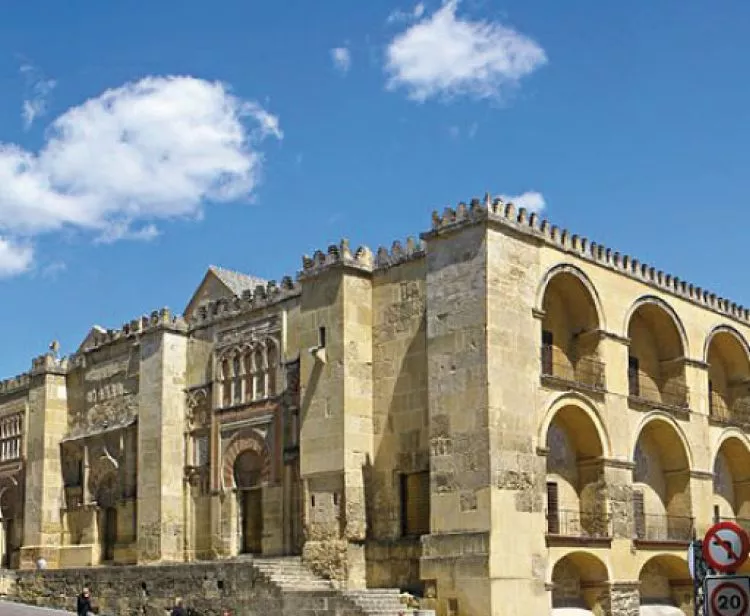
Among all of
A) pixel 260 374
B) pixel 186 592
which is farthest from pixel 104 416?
pixel 186 592

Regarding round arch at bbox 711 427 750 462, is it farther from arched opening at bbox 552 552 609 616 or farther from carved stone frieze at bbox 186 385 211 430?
carved stone frieze at bbox 186 385 211 430

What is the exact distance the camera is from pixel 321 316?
1003 inches

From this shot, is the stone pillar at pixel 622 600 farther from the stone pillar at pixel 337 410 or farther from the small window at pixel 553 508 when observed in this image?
the stone pillar at pixel 337 410

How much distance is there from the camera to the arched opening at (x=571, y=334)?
82.0 ft

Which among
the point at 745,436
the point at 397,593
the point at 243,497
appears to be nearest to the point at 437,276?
the point at 397,593

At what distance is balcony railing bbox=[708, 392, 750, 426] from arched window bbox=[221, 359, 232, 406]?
1241 centimetres

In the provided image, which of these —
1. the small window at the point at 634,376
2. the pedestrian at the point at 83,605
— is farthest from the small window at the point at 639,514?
the pedestrian at the point at 83,605

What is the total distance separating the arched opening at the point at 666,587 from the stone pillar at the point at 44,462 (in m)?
16.2

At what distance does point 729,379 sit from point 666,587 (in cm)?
641

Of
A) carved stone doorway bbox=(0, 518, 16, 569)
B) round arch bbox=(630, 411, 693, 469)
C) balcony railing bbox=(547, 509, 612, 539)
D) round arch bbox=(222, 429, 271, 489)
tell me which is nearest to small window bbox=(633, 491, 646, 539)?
round arch bbox=(630, 411, 693, 469)

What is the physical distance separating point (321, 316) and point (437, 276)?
11.2ft

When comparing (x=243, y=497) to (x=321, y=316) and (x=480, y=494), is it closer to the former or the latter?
(x=321, y=316)

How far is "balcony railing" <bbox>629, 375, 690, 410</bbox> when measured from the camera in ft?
89.9

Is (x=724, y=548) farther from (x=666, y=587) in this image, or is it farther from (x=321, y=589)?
(x=666, y=587)
